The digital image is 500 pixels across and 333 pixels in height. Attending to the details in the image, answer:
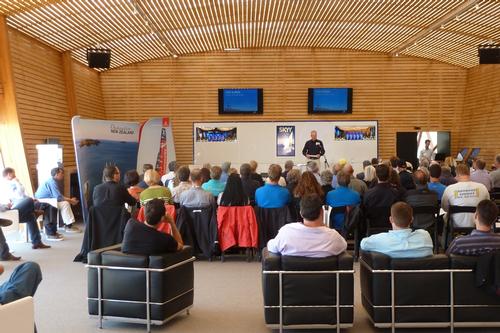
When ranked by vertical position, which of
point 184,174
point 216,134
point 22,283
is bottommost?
point 22,283

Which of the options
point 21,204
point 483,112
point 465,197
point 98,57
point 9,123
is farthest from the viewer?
point 483,112

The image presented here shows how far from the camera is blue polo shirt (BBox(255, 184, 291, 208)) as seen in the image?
792 cm

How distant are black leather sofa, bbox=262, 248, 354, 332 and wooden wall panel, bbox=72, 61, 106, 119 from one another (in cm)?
1191

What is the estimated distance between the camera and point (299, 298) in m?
4.64

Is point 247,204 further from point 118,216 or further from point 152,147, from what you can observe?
point 152,147

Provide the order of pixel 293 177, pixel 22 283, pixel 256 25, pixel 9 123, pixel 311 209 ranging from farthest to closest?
pixel 256 25
pixel 9 123
pixel 293 177
pixel 311 209
pixel 22 283

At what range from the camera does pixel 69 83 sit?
14992mm

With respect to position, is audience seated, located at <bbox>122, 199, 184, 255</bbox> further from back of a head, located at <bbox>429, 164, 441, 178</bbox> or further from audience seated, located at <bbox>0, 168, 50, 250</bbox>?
audience seated, located at <bbox>0, 168, 50, 250</bbox>

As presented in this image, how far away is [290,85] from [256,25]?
3120mm

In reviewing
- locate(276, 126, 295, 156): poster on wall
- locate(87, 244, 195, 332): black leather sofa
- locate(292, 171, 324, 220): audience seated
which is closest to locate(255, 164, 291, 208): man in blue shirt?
locate(292, 171, 324, 220): audience seated

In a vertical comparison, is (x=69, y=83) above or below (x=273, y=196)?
above

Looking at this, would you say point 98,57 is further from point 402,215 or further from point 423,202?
point 402,215

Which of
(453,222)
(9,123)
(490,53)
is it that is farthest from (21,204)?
(490,53)

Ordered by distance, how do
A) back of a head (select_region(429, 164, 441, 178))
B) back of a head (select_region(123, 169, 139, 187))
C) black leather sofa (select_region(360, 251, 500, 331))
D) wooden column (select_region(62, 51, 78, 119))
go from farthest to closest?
wooden column (select_region(62, 51, 78, 119)) < back of a head (select_region(429, 164, 441, 178)) < back of a head (select_region(123, 169, 139, 187)) < black leather sofa (select_region(360, 251, 500, 331))
